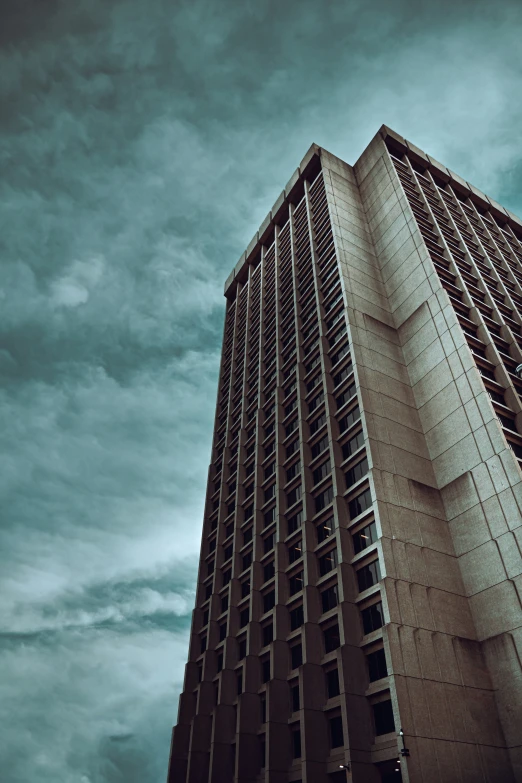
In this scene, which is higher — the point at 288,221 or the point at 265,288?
the point at 288,221

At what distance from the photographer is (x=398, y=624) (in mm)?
32594

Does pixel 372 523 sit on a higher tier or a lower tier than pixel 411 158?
lower

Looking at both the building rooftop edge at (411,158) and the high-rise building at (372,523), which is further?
the building rooftop edge at (411,158)

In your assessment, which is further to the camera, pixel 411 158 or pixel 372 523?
pixel 411 158

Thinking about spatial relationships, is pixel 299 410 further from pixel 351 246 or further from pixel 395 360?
pixel 351 246

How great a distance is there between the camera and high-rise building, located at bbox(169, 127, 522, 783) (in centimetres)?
3177

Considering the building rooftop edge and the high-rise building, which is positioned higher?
the building rooftop edge

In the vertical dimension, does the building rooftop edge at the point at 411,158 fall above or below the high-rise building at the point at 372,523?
above

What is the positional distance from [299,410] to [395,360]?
417 inches

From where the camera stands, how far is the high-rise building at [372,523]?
31.8 m

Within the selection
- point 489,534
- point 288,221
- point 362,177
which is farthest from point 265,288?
point 489,534

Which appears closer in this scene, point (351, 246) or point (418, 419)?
point (418, 419)

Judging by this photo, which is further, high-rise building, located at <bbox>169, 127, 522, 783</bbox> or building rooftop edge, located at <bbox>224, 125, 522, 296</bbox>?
building rooftop edge, located at <bbox>224, 125, 522, 296</bbox>

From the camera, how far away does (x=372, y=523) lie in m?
38.9
